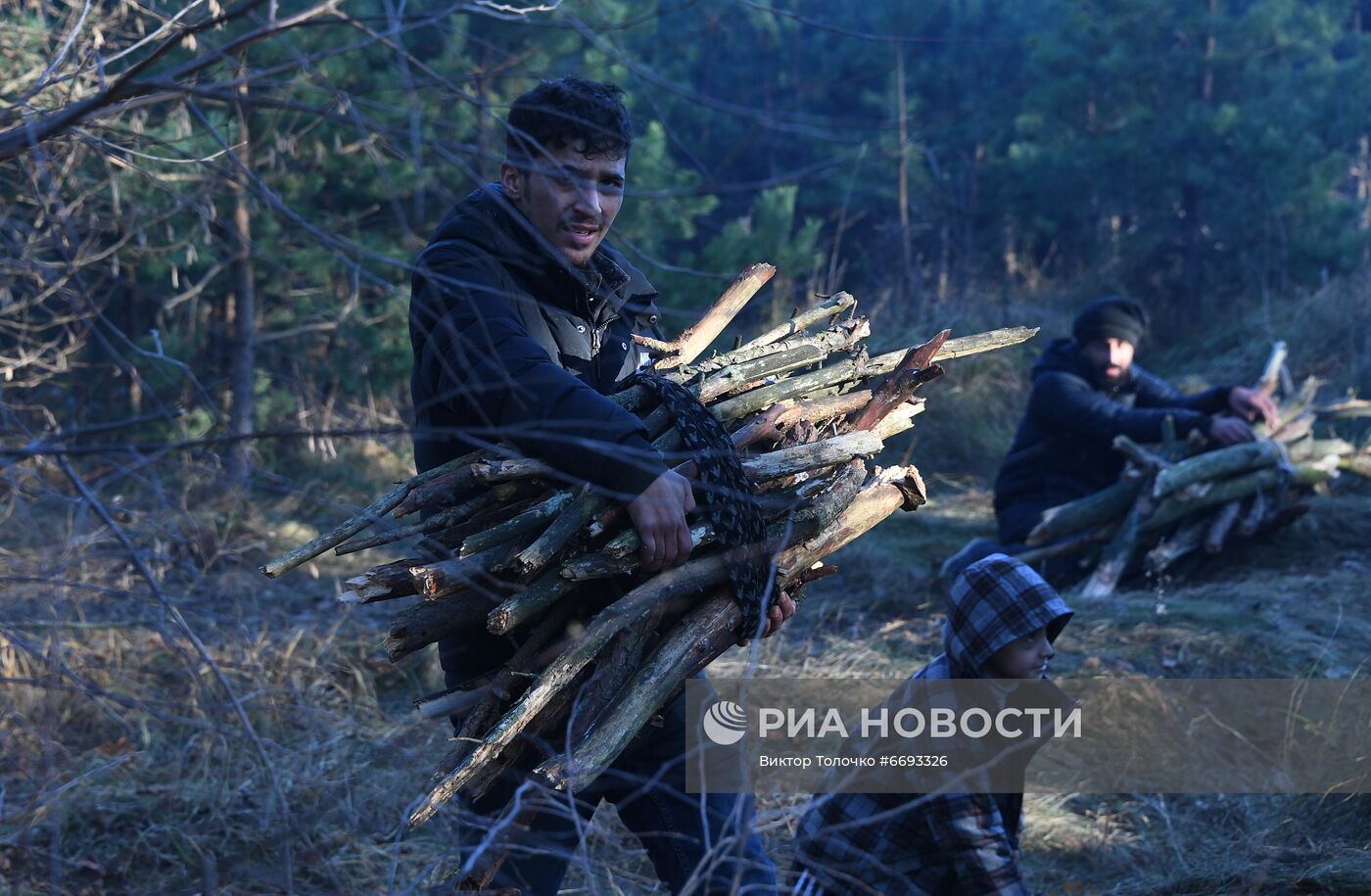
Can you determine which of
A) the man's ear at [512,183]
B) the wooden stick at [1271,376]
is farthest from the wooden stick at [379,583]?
the wooden stick at [1271,376]

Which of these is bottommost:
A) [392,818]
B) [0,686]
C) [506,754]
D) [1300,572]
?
[1300,572]

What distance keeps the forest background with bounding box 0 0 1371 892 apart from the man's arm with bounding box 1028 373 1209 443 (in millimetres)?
1319

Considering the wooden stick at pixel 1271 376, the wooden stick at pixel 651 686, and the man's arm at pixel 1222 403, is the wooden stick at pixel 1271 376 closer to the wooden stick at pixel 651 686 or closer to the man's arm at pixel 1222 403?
the man's arm at pixel 1222 403

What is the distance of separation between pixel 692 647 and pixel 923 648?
3590mm

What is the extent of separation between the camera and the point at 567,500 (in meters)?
2.67

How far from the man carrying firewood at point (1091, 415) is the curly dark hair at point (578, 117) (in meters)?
3.94

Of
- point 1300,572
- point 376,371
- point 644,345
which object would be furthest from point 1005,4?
point 644,345

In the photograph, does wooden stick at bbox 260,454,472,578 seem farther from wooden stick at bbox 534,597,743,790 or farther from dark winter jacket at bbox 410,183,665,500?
wooden stick at bbox 534,597,743,790

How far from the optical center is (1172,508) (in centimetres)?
684

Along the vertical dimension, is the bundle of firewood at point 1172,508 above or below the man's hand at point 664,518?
below

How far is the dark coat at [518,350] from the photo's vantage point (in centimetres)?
247

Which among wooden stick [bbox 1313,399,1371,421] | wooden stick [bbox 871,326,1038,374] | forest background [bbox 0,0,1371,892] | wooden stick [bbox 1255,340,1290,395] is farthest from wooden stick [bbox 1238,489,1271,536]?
wooden stick [bbox 871,326,1038,374]

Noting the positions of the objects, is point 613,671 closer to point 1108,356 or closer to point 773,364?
point 773,364

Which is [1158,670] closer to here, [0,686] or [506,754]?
[506,754]
